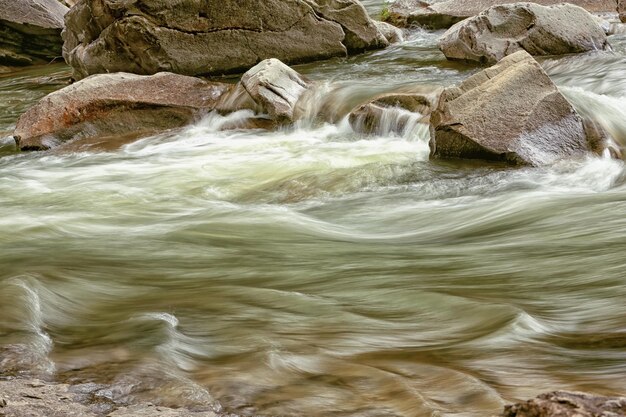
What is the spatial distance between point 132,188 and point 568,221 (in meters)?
3.27

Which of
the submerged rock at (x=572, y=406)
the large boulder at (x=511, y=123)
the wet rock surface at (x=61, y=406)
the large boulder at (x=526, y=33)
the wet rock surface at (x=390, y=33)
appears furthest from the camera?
the wet rock surface at (x=390, y=33)

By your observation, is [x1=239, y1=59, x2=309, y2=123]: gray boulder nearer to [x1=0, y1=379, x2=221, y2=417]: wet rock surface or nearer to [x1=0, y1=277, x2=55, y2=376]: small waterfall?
[x1=0, y1=277, x2=55, y2=376]: small waterfall

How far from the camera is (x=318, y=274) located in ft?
14.0

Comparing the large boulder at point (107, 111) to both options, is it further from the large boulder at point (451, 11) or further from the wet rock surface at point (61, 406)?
the wet rock surface at point (61, 406)

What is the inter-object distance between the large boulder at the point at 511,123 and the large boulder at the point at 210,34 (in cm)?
472

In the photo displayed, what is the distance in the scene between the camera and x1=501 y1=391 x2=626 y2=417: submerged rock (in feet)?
6.31

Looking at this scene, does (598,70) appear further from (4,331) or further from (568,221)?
(4,331)

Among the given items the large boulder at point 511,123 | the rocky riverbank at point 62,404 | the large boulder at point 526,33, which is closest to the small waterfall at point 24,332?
the rocky riverbank at point 62,404

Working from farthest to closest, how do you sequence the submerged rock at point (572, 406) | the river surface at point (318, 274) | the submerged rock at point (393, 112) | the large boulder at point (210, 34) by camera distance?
the large boulder at point (210, 34) → the submerged rock at point (393, 112) → the river surface at point (318, 274) → the submerged rock at point (572, 406)

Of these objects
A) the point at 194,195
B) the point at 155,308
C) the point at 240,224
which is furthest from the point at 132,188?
the point at 155,308

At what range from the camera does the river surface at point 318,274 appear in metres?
2.86

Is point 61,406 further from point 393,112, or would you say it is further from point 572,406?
point 393,112

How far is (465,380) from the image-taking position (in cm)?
277

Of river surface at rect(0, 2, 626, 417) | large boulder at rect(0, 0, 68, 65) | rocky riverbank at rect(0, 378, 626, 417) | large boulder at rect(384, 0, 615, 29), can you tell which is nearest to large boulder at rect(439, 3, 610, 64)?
river surface at rect(0, 2, 626, 417)
